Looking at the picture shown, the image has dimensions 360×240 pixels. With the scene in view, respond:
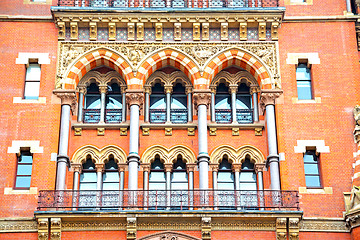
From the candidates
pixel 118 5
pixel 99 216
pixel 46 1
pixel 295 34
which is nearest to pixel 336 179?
pixel 295 34

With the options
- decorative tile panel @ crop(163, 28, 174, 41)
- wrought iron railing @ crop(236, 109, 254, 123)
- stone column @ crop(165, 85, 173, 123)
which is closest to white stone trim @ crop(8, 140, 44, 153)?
stone column @ crop(165, 85, 173, 123)

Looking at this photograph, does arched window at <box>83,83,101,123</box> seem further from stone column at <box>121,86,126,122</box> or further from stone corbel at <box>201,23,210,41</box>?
stone corbel at <box>201,23,210,41</box>

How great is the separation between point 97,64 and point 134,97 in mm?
2099

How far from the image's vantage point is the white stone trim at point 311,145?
1035 inches

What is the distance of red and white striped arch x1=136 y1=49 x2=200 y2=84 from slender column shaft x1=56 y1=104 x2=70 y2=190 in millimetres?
2899

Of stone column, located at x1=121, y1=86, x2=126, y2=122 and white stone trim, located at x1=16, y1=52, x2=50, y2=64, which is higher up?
white stone trim, located at x1=16, y1=52, x2=50, y2=64

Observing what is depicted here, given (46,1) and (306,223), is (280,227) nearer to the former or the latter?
(306,223)

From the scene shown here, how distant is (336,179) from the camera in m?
25.8

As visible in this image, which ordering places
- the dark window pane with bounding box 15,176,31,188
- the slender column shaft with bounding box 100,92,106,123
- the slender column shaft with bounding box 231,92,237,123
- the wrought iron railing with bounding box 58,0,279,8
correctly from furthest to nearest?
the wrought iron railing with bounding box 58,0,279,8 → the slender column shaft with bounding box 231,92,237,123 → the slender column shaft with bounding box 100,92,106,123 → the dark window pane with bounding box 15,176,31,188

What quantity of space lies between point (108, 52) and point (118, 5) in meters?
1.99

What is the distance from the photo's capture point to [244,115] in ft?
91.5

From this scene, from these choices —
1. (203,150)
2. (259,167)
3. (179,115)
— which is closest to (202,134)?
(203,150)

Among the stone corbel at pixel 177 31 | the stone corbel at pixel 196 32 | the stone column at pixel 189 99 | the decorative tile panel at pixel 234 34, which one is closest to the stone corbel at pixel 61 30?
the stone corbel at pixel 177 31

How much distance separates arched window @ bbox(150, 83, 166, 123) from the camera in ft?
90.9
